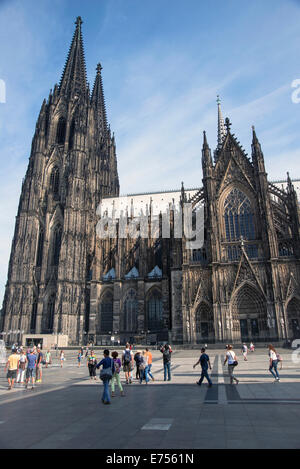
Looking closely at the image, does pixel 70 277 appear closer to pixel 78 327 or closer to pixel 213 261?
pixel 78 327

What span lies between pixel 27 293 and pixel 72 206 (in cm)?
1359

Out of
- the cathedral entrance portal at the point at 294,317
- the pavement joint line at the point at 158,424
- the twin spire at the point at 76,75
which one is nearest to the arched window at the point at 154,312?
the cathedral entrance portal at the point at 294,317

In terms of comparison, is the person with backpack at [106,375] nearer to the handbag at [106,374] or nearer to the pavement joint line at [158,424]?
the handbag at [106,374]

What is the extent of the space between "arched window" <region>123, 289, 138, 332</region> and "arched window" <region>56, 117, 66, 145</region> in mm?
28292

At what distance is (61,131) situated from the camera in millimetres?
55281

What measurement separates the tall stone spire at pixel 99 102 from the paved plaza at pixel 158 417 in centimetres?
6148

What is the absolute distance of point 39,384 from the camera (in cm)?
1351

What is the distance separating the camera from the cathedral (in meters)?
36.1

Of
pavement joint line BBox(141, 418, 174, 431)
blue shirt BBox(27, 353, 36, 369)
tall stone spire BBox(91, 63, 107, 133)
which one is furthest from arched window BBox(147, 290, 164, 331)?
tall stone spire BBox(91, 63, 107, 133)

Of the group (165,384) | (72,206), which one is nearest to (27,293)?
(72,206)

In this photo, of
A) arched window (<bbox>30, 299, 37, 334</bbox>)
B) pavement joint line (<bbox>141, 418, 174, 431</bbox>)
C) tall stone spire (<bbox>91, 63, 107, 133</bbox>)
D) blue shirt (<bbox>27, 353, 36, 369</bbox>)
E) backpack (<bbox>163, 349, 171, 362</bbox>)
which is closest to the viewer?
pavement joint line (<bbox>141, 418, 174, 431</bbox>)

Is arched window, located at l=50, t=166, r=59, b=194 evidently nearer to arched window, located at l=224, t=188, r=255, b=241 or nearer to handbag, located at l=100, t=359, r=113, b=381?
arched window, located at l=224, t=188, r=255, b=241

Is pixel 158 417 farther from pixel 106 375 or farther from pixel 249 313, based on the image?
pixel 249 313
